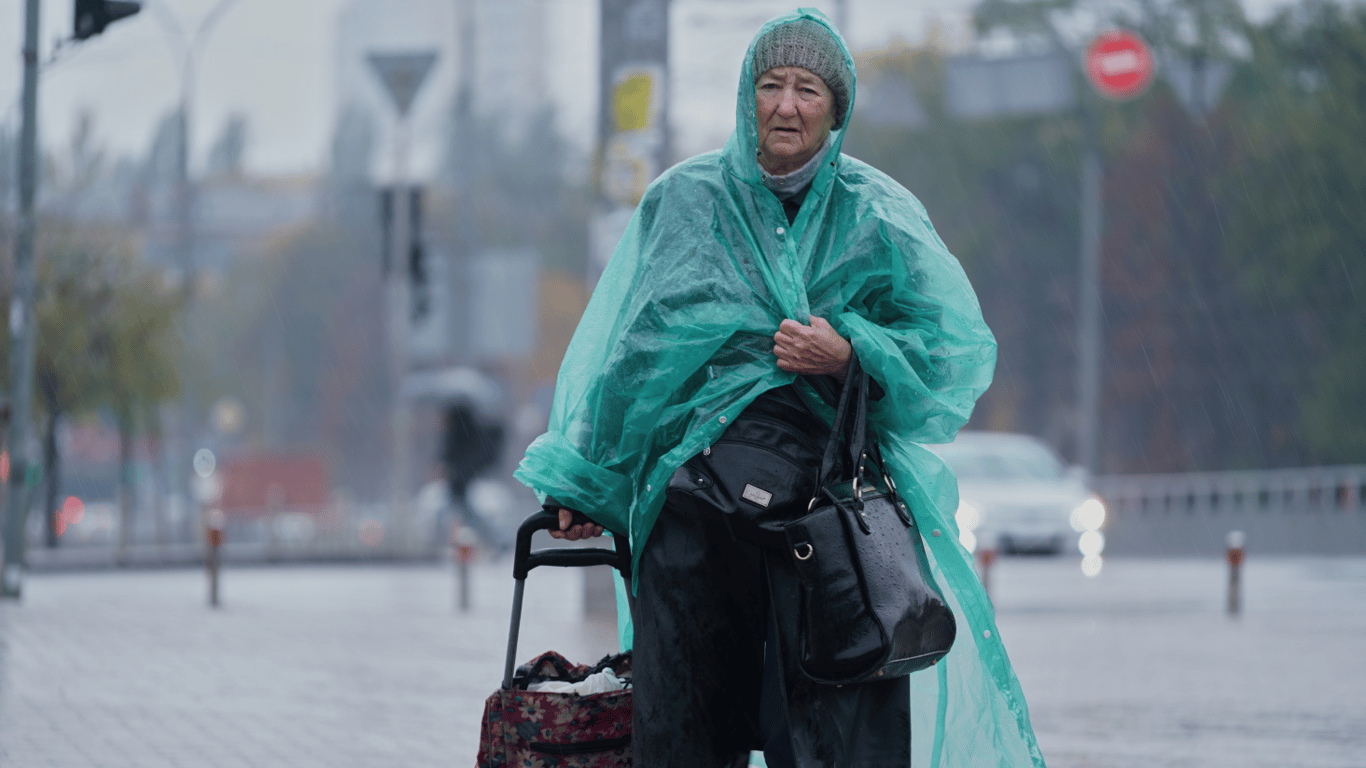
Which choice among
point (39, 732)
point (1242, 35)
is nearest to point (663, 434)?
point (39, 732)

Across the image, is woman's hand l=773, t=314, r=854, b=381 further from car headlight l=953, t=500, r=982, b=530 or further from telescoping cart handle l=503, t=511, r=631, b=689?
car headlight l=953, t=500, r=982, b=530

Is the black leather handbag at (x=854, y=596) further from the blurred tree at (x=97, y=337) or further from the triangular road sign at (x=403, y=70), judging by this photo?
the blurred tree at (x=97, y=337)

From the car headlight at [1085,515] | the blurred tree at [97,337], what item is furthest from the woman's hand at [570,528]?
the blurred tree at [97,337]

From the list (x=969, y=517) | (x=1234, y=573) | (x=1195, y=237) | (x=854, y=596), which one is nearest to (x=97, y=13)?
(x=1234, y=573)

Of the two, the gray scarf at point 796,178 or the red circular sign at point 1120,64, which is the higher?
the red circular sign at point 1120,64

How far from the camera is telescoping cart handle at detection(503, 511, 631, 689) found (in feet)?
11.8

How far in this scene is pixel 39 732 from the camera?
21.8ft

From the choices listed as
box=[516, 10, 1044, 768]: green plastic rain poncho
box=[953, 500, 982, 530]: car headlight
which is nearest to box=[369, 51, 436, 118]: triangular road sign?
box=[953, 500, 982, 530]: car headlight

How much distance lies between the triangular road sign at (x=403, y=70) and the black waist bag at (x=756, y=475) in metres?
18.8

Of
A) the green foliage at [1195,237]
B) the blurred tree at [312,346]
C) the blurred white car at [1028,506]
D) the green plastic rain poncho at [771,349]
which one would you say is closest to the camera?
the green plastic rain poncho at [771,349]

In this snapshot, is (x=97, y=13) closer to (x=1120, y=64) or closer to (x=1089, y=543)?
(x=1089, y=543)

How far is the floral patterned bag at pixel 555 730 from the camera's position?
343cm

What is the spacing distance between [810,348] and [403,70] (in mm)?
19260

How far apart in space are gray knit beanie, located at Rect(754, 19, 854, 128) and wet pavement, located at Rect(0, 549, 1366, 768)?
10.5 ft
